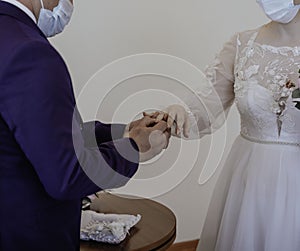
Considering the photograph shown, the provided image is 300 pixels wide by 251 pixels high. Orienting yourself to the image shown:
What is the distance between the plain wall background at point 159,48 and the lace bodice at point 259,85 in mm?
596

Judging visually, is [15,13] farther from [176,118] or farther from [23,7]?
[176,118]

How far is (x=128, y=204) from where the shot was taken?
1759 millimetres

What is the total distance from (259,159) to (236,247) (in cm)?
30

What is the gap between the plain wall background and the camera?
231cm

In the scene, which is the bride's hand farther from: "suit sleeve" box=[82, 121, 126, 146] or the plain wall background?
the plain wall background

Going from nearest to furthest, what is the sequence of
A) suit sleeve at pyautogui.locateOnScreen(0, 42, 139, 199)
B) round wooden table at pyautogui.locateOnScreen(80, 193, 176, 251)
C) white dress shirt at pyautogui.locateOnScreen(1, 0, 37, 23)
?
suit sleeve at pyautogui.locateOnScreen(0, 42, 139, 199)
white dress shirt at pyautogui.locateOnScreen(1, 0, 37, 23)
round wooden table at pyautogui.locateOnScreen(80, 193, 176, 251)

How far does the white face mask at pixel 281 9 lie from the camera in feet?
4.83

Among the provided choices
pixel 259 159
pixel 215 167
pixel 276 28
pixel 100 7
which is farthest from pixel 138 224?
pixel 215 167

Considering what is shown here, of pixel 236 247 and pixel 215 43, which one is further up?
pixel 215 43

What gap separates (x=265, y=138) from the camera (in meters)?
→ 1.53

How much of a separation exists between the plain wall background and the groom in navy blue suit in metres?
1.23

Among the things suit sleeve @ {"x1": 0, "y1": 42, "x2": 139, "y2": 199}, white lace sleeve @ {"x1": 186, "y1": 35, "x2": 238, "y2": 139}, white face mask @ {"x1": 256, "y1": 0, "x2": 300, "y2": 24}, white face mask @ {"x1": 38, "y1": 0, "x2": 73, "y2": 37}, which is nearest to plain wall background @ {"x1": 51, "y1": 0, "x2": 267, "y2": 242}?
white lace sleeve @ {"x1": 186, "y1": 35, "x2": 238, "y2": 139}

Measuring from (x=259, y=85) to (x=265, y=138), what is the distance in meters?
0.18

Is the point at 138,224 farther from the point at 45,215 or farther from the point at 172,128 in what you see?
the point at 45,215
